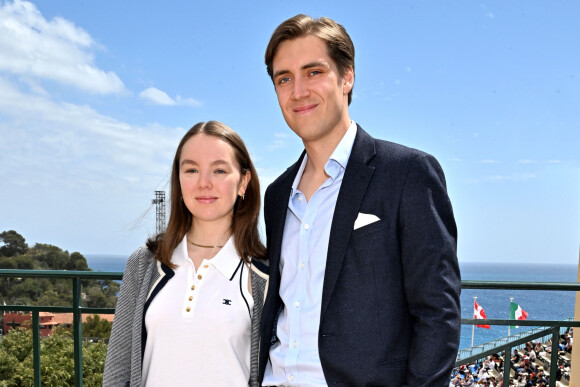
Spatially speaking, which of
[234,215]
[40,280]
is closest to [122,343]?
[234,215]

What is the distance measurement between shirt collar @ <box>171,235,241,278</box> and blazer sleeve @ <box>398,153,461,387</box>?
0.78 m

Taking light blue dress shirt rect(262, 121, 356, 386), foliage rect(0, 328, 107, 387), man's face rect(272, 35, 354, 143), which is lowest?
foliage rect(0, 328, 107, 387)

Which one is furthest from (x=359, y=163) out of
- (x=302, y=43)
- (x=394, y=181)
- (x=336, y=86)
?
(x=302, y=43)

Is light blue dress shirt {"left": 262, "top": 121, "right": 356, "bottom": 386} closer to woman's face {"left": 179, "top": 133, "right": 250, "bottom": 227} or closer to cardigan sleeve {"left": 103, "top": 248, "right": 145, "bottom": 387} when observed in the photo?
woman's face {"left": 179, "top": 133, "right": 250, "bottom": 227}

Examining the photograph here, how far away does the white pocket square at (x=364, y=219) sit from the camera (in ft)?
5.65

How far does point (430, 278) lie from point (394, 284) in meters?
0.13

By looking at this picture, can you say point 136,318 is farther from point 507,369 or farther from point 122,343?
point 507,369

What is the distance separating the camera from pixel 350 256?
1721mm

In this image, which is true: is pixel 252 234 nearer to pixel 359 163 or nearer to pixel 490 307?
pixel 359 163

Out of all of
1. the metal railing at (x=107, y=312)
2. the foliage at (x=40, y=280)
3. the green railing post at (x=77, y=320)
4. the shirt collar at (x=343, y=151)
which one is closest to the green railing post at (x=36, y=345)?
the metal railing at (x=107, y=312)

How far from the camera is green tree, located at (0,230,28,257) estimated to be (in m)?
66.6

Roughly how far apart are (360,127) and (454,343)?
86 centimetres

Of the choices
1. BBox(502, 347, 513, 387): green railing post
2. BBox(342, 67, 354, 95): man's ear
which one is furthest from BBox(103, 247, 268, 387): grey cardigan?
BBox(502, 347, 513, 387): green railing post

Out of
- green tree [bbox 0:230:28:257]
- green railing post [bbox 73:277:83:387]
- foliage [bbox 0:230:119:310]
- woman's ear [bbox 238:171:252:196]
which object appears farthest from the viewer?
green tree [bbox 0:230:28:257]
